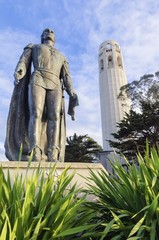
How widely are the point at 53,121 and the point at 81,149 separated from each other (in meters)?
21.8

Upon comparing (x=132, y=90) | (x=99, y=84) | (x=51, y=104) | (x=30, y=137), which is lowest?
(x=30, y=137)

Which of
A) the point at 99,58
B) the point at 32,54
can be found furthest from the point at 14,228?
the point at 99,58

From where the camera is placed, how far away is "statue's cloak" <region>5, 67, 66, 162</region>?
4223mm

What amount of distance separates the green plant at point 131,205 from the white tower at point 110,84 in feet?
109

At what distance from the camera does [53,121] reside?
14.2 ft

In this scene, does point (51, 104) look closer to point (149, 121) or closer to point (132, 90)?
point (149, 121)

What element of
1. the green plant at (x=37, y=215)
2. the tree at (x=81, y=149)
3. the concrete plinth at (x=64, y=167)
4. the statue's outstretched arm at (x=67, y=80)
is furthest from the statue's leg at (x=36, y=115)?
the tree at (x=81, y=149)

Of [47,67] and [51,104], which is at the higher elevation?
[47,67]

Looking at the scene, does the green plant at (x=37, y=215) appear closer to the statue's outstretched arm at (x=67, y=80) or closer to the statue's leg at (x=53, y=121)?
the statue's leg at (x=53, y=121)

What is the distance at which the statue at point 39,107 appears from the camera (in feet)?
13.7

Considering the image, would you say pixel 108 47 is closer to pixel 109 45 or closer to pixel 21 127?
pixel 109 45

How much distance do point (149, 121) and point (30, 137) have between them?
16.6 metres

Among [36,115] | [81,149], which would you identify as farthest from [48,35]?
[81,149]

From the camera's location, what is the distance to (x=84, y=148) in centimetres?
2609
